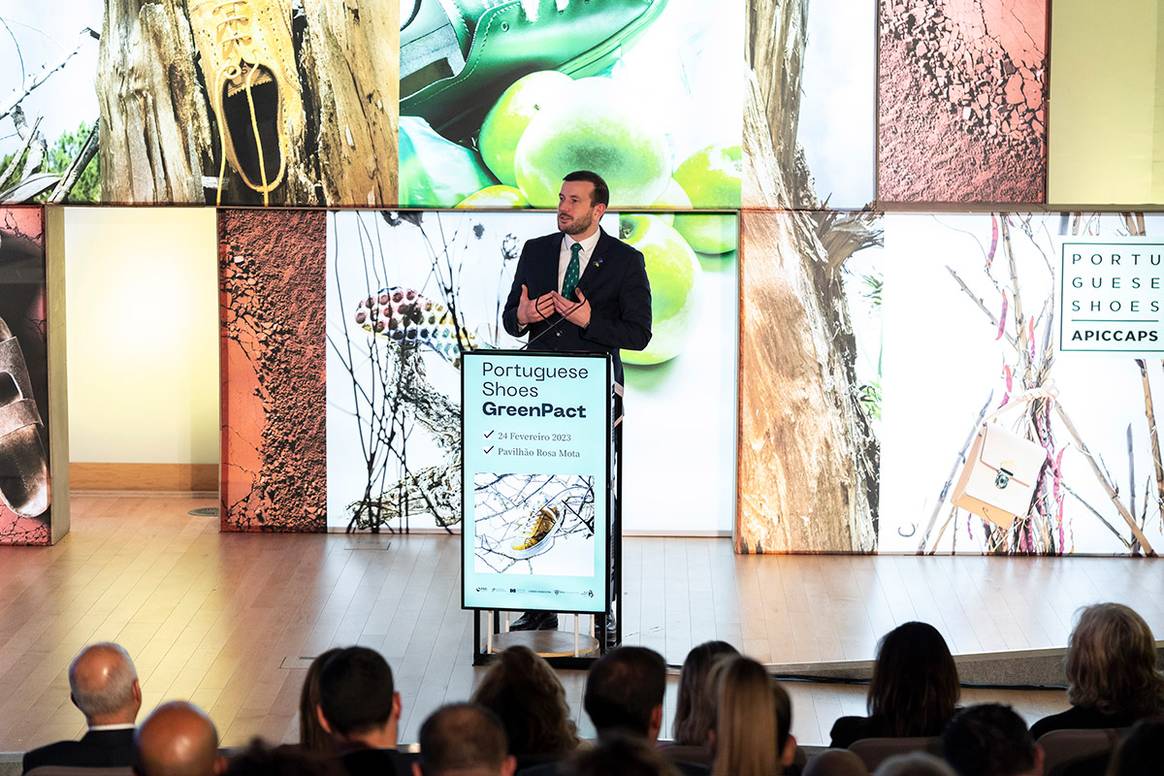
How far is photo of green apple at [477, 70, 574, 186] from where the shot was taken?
7707 mm

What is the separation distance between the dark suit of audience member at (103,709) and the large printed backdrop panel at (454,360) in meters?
4.48

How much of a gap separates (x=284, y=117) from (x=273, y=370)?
1.31 meters

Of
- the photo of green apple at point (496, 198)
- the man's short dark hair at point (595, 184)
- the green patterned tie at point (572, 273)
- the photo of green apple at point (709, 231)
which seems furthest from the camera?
the photo of green apple at point (709, 231)

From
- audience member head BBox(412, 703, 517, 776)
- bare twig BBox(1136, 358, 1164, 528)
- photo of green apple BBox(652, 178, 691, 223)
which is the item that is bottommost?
audience member head BBox(412, 703, 517, 776)

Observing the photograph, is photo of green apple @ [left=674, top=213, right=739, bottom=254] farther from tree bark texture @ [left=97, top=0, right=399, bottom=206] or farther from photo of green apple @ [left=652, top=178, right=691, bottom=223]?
tree bark texture @ [left=97, top=0, right=399, bottom=206]

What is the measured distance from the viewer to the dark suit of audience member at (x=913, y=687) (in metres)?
3.62

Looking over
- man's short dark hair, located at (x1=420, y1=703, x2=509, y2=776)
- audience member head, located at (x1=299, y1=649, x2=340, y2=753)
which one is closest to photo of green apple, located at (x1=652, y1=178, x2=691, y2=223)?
audience member head, located at (x1=299, y1=649, x2=340, y2=753)

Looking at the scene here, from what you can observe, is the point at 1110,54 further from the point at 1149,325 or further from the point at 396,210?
the point at 396,210

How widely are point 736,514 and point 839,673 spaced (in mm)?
2126

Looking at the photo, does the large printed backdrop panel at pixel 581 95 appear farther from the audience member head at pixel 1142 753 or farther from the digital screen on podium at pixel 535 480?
the audience member head at pixel 1142 753

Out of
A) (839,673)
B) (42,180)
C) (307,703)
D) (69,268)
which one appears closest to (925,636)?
(307,703)

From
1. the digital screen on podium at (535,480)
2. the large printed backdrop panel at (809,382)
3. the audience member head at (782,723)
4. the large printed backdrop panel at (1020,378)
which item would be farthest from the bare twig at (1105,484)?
the audience member head at (782,723)

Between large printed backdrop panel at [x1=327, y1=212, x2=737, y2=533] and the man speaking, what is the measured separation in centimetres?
192

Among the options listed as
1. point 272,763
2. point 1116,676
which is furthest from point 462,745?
point 1116,676
